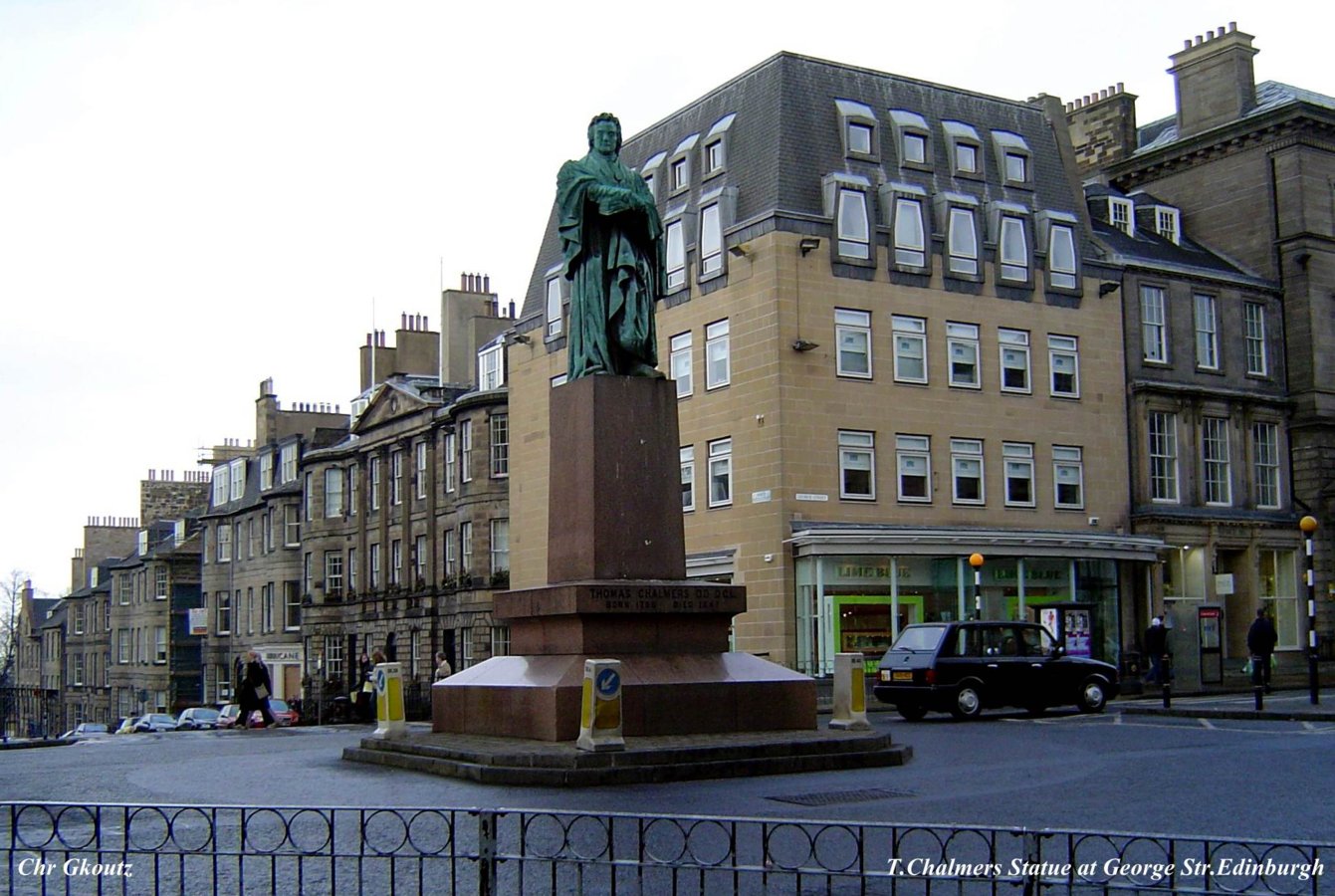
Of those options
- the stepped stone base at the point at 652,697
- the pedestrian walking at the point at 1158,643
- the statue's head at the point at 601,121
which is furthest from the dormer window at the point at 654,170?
the stepped stone base at the point at 652,697

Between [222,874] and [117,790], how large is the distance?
5.34m

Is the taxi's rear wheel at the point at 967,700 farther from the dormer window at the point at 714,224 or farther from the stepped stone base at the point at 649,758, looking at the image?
the dormer window at the point at 714,224

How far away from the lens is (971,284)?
142 feet

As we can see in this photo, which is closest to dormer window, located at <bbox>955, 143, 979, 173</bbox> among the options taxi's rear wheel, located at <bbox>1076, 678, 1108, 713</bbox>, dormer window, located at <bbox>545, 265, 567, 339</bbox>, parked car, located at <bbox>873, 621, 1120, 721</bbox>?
dormer window, located at <bbox>545, 265, 567, 339</bbox>

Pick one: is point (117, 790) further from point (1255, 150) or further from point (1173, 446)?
point (1255, 150)

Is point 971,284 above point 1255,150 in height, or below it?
below

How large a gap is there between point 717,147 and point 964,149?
7069 mm

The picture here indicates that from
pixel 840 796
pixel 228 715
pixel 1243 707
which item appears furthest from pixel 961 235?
pixel 840 796

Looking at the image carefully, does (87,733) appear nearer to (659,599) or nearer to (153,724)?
(153,724)

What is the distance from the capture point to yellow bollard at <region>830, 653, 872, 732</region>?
707 inches

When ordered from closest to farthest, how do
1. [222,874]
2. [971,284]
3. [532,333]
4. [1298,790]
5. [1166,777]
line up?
[222,874]
[1298,790]
[1166,777]
[971,284]
[532,333]

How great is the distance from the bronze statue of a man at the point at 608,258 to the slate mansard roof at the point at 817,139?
2121 centimetres

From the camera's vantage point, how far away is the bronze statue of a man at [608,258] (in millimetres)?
18500

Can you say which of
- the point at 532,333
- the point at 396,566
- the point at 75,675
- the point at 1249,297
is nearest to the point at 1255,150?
the point at 1249,297
